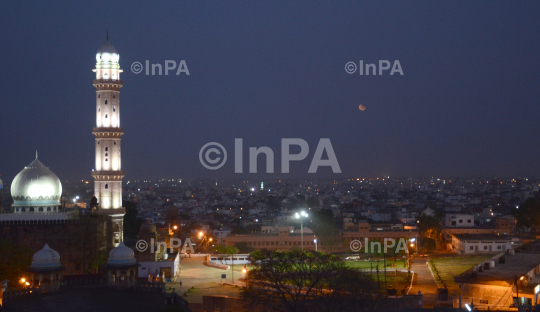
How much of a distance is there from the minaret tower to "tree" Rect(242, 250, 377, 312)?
61.1 feet

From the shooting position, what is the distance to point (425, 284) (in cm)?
3556

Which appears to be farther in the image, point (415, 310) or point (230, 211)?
point (230, 211)

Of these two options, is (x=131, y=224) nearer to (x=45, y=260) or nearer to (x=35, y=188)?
(x=35, y=188)

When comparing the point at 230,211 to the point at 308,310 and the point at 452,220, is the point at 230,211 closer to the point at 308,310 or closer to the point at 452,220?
the point at 452,220

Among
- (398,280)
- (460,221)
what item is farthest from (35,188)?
(460,221)

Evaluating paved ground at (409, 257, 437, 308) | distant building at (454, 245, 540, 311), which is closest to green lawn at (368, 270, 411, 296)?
paved ground at (409, 257, 437, 308)

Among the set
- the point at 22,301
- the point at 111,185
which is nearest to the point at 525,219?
the point at 111,185

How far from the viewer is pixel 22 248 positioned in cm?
3469

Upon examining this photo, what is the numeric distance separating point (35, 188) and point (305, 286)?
18.9 metres

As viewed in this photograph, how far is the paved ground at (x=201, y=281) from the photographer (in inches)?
1222

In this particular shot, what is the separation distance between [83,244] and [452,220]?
42.8 meters

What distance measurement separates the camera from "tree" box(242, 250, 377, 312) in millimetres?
24734

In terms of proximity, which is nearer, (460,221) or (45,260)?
(45,260)

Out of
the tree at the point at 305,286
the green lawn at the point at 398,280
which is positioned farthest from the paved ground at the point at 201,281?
the green lawn at the point at 398,280
